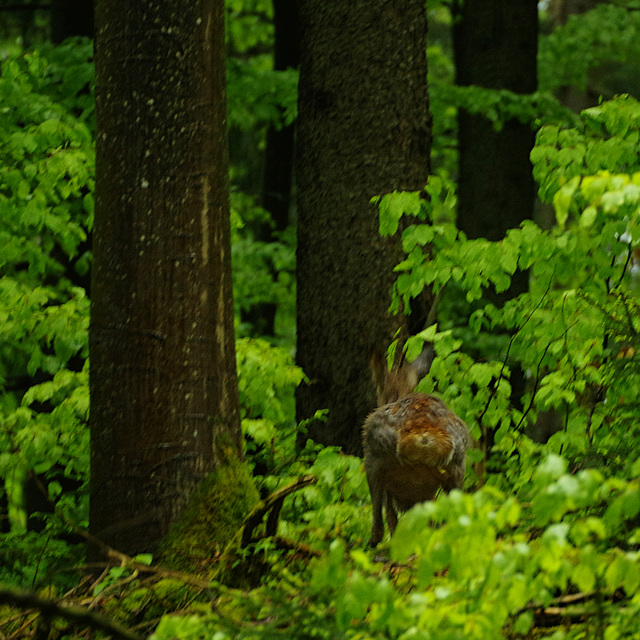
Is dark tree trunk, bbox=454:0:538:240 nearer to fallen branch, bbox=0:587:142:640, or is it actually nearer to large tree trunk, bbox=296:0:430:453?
large tree trunk, bbox=296:0:430:453

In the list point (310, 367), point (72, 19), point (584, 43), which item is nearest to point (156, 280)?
point (310, 367)

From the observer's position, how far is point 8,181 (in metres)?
4.73

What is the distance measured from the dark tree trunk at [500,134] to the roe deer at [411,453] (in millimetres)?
6065

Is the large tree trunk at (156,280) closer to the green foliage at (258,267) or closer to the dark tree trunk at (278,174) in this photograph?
the green foliage at (258,267)

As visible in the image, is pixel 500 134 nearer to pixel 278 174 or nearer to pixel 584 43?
pixel 584 43

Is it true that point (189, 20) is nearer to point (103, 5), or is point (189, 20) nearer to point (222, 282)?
point (103, 5)

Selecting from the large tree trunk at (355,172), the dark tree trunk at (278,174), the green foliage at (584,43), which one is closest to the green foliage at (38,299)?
the large tree trunk at (355,172)

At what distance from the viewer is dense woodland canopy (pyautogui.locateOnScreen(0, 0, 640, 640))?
6.41ft

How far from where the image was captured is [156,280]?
3.63 meters

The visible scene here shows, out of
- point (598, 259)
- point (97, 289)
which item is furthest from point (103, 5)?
point (598, 259)

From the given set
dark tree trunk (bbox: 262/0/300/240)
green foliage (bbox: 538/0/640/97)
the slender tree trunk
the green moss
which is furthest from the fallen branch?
green foliage (bbox: 538/0/640/97)

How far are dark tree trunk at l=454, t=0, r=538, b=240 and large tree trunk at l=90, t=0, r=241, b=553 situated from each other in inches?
238

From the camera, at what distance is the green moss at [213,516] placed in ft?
11.4

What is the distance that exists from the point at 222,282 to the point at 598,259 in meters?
1.92
